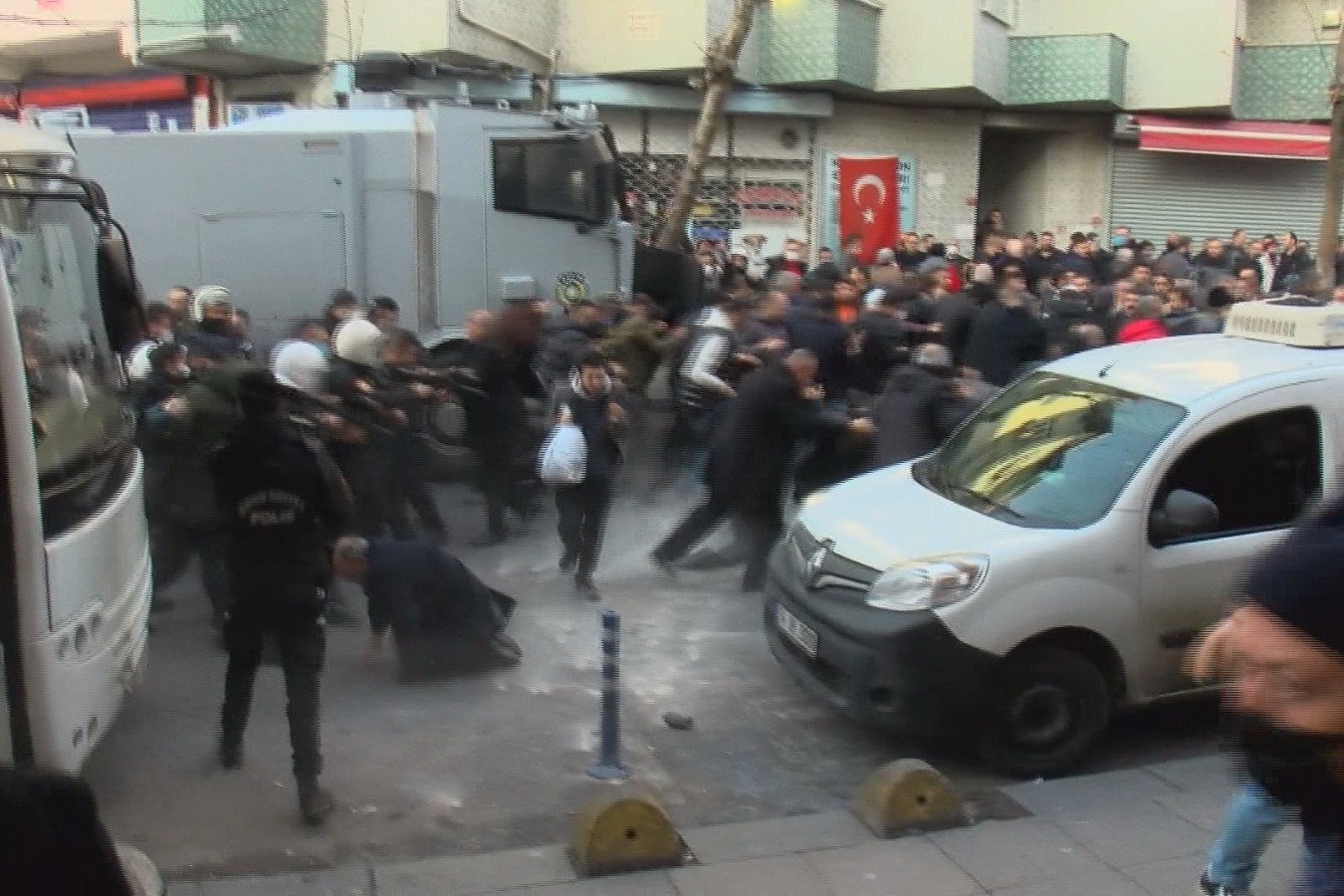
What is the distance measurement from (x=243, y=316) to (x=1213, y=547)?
288 inches

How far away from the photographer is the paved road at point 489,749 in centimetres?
505

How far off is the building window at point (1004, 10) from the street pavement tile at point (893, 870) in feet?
56.9

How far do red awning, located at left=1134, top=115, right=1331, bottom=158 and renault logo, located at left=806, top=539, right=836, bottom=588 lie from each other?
18.0m

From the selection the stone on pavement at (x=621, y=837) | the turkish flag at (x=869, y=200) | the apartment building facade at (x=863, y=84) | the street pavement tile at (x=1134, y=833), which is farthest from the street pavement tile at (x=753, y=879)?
the turkish flag at (x=869, y=200)

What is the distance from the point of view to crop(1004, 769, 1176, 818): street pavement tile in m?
5.22

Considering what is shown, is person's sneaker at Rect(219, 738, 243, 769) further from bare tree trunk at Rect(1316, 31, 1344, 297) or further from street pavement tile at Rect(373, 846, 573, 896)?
bare tree trunk at Rect(1316, 31, 1344, 297)

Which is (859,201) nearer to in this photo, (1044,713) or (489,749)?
(1044,713)

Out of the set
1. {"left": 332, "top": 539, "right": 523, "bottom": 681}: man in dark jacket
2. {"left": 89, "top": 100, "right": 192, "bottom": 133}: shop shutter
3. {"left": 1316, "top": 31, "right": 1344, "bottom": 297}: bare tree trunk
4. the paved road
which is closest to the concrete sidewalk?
the paved road

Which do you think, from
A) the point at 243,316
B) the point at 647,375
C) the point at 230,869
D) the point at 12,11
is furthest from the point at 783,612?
the point at 12,11

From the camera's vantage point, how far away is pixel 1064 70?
20922mm

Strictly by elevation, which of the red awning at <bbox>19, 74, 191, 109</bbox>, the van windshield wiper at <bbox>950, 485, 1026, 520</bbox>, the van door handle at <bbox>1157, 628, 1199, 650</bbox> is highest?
the red awning at <bbox>19, 74, 191, 109</bbox>

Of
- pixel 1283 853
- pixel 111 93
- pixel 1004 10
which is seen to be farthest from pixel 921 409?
pixel 111 93

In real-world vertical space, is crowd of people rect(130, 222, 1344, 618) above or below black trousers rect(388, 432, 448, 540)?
above

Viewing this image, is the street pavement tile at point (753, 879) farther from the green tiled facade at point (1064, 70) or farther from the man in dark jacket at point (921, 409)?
the green tiled facade at point (1064, 70)
